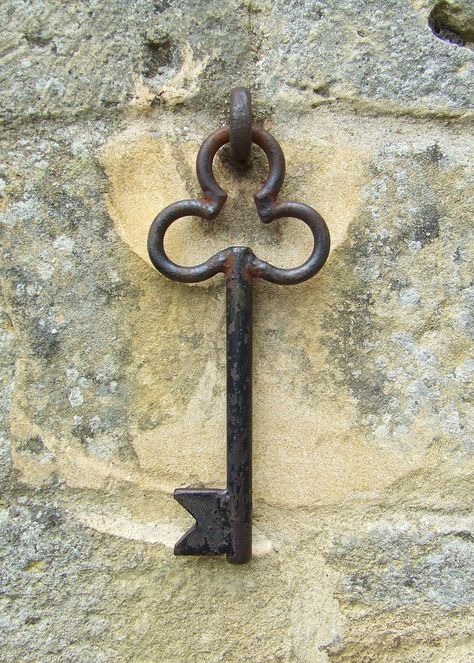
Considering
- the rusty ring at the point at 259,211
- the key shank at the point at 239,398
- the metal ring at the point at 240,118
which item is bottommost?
the key shank at the point at 239,398

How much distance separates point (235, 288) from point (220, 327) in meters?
0.07

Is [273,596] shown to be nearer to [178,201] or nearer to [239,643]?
[239,643]

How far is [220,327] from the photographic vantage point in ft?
2.53

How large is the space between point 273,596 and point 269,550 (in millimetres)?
53

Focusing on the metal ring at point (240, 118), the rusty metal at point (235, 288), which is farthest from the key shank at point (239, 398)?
the metal ring at point (240, 118)

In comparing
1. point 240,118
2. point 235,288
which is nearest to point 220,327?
point 235,288

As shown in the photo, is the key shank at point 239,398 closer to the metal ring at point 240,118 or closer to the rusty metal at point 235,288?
the rusty metal at point 235,288

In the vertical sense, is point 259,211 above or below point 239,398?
above

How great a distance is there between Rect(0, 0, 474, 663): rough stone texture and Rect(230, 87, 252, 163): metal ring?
0.05 metres

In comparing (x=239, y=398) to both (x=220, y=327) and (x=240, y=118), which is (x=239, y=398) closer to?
(x=220, y=327)

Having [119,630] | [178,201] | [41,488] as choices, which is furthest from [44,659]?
[178,201]

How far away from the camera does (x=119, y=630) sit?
75 cm

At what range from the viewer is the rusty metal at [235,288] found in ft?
2.37

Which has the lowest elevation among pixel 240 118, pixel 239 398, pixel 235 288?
pixel 239 398
